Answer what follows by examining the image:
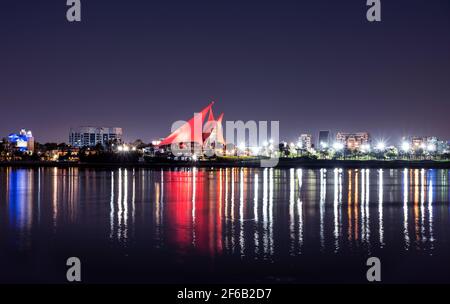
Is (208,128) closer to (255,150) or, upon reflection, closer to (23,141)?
(255,150)

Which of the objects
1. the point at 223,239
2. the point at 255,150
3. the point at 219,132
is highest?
the point at 219,132

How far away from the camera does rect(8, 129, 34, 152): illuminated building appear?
340 ft

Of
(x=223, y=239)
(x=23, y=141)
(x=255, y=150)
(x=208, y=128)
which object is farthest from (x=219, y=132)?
(x=223, y=239)

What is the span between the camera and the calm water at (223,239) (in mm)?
7719

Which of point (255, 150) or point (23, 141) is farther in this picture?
point (23, 141)

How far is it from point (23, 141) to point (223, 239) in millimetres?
102591

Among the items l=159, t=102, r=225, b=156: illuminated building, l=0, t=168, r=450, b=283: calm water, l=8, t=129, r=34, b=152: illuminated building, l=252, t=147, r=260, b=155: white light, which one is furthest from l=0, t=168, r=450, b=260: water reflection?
l=8, t=129, r=34, b=152: illuminated building

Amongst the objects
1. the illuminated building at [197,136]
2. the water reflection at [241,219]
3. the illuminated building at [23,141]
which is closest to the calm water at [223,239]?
the water reflection at [241,219]

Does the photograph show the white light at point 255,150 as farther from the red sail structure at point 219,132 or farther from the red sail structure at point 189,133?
the red sail structure at point 189,133

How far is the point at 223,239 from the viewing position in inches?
401

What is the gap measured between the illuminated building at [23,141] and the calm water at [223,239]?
301ft

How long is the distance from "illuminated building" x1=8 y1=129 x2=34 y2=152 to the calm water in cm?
9189

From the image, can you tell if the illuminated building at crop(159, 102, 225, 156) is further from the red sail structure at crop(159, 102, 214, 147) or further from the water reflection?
the water reflection
